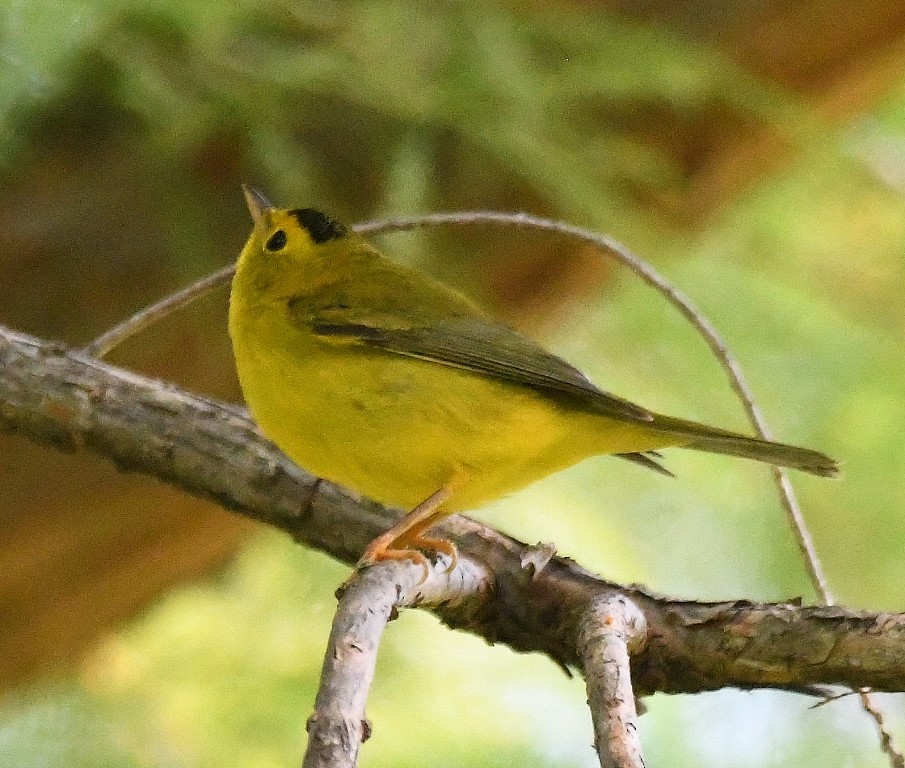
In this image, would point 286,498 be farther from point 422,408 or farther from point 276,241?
point 276,241

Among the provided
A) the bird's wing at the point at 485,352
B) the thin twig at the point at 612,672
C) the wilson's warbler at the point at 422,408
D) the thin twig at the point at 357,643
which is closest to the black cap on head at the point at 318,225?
the wilson's warbler at the point at 422,408

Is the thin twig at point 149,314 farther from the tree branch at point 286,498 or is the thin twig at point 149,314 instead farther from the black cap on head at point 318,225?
the black cap on head at point 318,225

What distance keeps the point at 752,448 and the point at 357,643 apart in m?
0.81

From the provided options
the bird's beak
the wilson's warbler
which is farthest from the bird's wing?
the bird's beak

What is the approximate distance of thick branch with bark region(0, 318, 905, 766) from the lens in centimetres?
130

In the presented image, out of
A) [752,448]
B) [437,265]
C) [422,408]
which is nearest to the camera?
[752,448]

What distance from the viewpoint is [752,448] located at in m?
1.72

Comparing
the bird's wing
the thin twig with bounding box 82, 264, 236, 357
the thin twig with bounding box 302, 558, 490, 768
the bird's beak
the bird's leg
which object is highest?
the bird's beak

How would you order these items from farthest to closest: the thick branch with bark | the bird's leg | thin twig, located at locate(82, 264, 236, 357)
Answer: thin twig, located at locate(82, 264, 236, 357) → the bird's leg → the thick branch with bark

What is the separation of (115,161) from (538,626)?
1623 millimetres

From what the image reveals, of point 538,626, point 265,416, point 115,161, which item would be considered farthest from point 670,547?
point 115,161

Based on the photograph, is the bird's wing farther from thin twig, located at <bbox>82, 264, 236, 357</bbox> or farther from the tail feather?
thin twig, located at <bbox>82, 264, 236, 357</bbox>

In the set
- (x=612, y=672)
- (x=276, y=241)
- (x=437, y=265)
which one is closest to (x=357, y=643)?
(x=612, y=672)

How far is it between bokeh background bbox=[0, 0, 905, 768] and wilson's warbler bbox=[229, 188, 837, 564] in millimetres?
540
